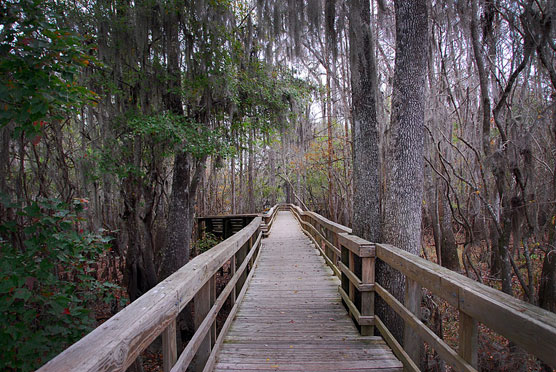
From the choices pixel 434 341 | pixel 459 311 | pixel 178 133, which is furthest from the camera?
pixel 178 133

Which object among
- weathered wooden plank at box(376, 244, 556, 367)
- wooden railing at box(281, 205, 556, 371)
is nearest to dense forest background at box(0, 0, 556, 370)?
wooden railing at box(281, 205, 556, 371)

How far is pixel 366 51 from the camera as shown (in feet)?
13.9

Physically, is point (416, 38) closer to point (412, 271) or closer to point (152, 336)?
point (412, 271)

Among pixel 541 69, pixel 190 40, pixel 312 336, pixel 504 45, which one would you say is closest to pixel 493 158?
pixel 541 69

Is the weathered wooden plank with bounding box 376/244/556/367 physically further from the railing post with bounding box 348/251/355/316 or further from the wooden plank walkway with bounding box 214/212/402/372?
the railing post with bounding box 348/251/355/316

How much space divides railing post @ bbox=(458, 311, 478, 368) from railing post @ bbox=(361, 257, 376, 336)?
1.39m

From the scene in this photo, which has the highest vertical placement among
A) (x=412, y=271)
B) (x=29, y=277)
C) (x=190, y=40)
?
(x=190, y=40)

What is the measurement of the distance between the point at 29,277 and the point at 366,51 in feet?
16.0

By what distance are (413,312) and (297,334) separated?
4.54 ft

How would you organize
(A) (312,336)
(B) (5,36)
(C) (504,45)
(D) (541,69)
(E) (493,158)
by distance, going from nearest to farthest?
(B) (5,36) < (A) (312,336) < (D) (541,69) < (E) (493,158) < (C) (504,45)

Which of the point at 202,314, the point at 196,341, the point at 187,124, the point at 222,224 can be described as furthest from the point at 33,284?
the point at 222,224

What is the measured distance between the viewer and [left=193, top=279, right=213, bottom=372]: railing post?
A: 222 centimetres

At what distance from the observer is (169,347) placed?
1.56 m

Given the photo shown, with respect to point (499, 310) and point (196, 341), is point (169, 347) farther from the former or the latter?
Answer: point (499, 310)
